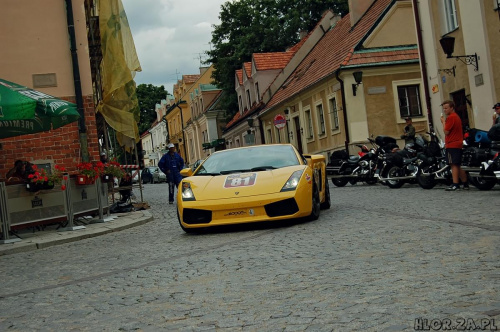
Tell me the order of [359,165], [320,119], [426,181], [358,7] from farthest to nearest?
1. [358,7]
2. [320,119]
3. [359,165]
4. [426,181]

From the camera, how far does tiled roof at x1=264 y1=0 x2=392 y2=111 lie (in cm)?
3216

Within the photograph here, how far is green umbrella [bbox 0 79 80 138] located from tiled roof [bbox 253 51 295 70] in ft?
105

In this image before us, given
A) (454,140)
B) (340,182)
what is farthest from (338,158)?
(454,140)

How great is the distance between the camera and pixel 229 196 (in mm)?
9969

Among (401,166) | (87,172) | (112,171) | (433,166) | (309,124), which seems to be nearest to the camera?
(87,172)

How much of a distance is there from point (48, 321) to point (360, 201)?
9396mm

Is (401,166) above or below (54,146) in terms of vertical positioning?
below

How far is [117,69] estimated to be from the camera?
1889cm

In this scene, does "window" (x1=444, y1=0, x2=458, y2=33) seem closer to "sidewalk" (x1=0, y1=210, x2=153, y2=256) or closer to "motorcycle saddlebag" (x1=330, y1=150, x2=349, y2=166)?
"motorcycle saddlebag" (x1=330, y1=150, x2=349, y2=166)

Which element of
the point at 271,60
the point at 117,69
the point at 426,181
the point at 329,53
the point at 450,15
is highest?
the point at 271,60

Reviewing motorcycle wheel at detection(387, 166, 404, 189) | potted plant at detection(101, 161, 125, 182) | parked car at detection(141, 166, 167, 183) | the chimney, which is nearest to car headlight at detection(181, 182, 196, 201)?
potted plant at detection(101, 161, 125, 182)

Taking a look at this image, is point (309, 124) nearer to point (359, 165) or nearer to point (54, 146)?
point (359, 165)

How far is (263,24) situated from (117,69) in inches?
1217

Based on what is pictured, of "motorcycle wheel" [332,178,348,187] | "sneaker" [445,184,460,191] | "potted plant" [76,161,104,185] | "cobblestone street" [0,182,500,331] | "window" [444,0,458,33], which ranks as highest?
"window" [444,0,458,33]
